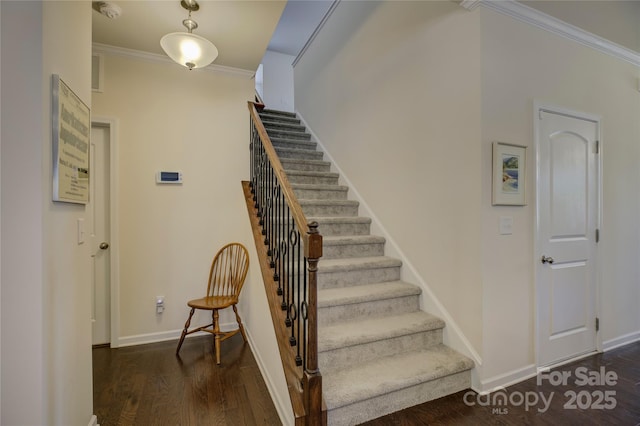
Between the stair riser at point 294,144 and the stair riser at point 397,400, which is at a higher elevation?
the stair riser at point 294,144

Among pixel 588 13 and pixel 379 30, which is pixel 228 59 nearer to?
pixel 379 30

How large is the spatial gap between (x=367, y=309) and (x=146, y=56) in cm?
322

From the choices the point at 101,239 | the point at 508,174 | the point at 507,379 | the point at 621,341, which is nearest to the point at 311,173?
the point at 508,174

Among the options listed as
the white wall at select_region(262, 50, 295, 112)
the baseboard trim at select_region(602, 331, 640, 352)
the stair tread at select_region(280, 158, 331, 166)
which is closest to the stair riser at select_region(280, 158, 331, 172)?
the stair tread at select_region(280, 158, 331, 166)

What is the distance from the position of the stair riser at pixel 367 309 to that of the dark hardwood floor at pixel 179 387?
2.21ft

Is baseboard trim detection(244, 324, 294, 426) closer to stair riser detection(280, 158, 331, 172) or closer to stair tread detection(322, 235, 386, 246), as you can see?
stair tread detection(322, 235, 386, 246)

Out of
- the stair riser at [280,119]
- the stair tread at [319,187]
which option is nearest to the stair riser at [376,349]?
the stair tread at [319,187]

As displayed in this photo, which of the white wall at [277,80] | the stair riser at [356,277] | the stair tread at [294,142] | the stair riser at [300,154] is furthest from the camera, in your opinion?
the white wall at [277,80]

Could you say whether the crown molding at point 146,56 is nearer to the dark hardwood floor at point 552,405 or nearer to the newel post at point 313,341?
the newel post at point 313,341

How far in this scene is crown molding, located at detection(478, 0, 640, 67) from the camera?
203cm

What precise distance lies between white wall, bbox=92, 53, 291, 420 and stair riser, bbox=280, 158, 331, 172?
61 cm

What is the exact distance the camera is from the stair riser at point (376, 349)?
6.27 ft

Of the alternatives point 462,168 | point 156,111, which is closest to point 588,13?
point 462,168

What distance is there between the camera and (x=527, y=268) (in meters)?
2.21
